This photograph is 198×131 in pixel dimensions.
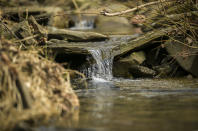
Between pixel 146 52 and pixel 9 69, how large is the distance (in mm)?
8318

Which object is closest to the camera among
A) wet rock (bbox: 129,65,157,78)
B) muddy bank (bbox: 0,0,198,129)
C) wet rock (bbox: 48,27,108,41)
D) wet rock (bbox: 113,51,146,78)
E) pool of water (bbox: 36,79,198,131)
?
pool of water (bbox: 36,79,198,131)

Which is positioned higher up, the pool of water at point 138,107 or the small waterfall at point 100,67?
the small waterfall at point 100,67

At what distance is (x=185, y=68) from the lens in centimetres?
1256

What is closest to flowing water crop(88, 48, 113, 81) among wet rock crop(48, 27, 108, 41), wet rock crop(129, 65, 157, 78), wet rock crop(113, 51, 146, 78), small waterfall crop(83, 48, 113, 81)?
small waterfall crop(83, 48, 113, 81)

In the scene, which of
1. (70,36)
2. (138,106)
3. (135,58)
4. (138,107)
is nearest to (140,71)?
(135,58)

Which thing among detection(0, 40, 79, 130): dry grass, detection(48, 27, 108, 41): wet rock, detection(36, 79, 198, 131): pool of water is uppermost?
detection(48, 27, 108, 41): wet rock

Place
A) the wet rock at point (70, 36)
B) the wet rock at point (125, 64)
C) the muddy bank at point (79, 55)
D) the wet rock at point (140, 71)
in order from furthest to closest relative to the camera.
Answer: the wet rock at point (70, 36) → the wet rock at point (125, 64) → the wet rock at point (140, 71) → the muddy bank at point (79, 55)

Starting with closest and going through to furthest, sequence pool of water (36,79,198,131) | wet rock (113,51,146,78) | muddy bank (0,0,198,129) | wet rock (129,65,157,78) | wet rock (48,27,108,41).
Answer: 1. pool of water (36,79,198,131)
2. muddy bank (0,0,198,129)
3. wet rock (129,65,157,78)
4. wet rock (113,51,146,78)
5. wet rock (48,27,108,41)

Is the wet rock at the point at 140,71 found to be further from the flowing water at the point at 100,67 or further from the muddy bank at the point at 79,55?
the flowing water at the point at 100,67

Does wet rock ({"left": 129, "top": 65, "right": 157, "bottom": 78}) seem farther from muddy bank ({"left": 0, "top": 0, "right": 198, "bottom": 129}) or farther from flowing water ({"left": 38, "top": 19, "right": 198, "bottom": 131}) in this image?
flowing water ({"left": 38, "top": 19, "right": 198, "bottom": 131})

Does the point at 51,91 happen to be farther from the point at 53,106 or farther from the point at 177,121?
the point at 177,121

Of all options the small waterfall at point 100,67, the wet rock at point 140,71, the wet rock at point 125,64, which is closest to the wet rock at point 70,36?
the small waterfall at point 100,67

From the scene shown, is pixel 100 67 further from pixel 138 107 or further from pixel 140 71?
pixel 138 107

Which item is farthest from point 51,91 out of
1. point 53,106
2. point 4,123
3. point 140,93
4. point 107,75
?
point 107,75
